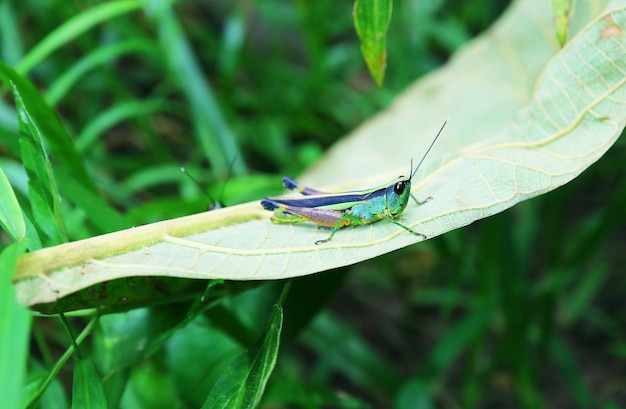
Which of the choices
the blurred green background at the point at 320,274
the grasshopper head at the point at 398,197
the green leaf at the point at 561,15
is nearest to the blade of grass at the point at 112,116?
the blurred green background at the point at 320,274

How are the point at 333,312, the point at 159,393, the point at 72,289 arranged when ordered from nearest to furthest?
the point at 72,289
the point at 159,393
the point at 333,312

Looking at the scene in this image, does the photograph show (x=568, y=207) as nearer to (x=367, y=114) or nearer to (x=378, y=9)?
(x=367, y=114)

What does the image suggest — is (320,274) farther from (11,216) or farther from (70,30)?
(70,30)

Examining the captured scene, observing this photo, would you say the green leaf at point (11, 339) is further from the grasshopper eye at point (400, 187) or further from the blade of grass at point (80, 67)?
the blade of grass at point (80, 67)

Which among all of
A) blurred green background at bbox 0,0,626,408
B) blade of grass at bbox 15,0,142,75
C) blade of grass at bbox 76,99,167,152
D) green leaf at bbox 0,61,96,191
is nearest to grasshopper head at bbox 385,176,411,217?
blurred green background at bbox 0,0,626,408

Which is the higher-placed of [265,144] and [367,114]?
[367,114]

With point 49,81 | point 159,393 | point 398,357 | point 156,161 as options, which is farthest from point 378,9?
point 49,81
